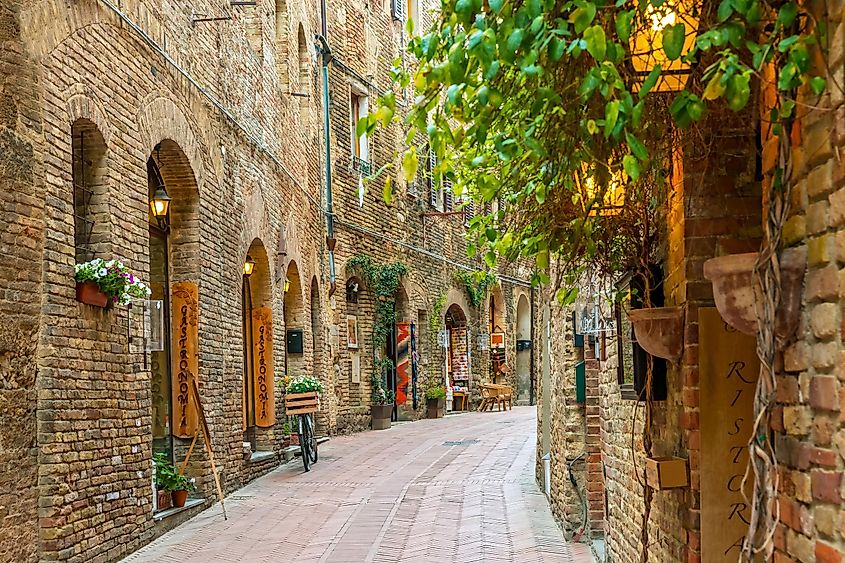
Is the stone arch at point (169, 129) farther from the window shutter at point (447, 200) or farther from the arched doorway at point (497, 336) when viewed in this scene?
the arched doorway at point (497, 336)

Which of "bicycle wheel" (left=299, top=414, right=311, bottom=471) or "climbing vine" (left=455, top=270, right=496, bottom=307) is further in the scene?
"climbing vine" (left=455, top=270, right=496, bottom=307)

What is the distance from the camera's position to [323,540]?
27.2ft

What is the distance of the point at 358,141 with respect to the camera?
20.2m

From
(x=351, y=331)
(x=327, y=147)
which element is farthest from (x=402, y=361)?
(x=327, y=147)

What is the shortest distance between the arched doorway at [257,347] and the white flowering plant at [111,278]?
5.61 m

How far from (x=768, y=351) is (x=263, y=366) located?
36.9 feet

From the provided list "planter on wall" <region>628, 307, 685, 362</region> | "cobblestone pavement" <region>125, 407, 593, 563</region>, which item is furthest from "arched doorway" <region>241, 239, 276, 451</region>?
"planter on wall" <region>628, 307, 685, 362</region>

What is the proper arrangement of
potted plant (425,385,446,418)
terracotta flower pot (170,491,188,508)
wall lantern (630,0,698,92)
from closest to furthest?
1. wall lantern (630,0,698,92)
2. terracotta flower pot (170,491,188,508)
3. potted plant (425,385,446,418)

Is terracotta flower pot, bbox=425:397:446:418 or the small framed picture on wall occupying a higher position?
the small framed picture on wall

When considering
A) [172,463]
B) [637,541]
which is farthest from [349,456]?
[637,541]

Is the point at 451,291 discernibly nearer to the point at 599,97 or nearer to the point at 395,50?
the point at 395,50

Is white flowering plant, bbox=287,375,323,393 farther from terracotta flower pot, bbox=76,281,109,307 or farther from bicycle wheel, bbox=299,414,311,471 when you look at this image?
terracotta flower pot, bbox=76,281,109,307

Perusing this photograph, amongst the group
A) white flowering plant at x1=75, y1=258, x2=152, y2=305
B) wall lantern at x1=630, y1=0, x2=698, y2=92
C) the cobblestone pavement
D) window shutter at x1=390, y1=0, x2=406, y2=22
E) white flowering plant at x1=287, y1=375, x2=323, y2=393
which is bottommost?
the cobblestone pavement

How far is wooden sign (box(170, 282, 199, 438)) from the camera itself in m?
9.96
